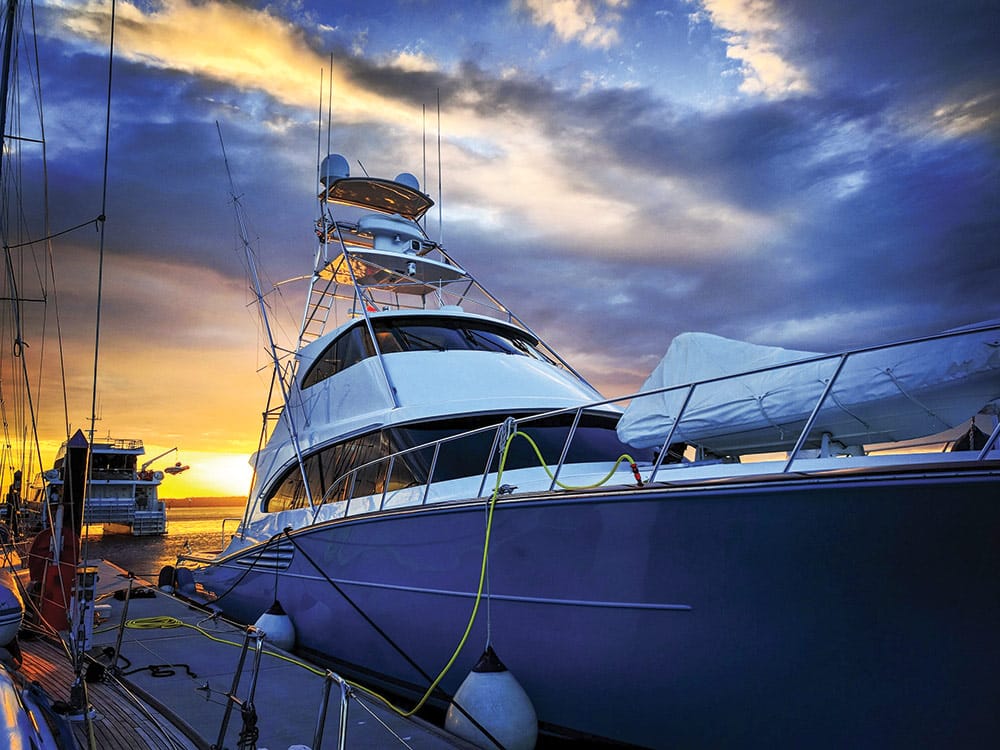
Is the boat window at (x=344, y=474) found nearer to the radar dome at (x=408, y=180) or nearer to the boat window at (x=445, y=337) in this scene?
the boat window at (x=445, y=337)

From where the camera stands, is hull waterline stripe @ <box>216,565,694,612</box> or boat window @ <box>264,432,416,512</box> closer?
hull waterline stripe @ <box>216,565,694,612</box>

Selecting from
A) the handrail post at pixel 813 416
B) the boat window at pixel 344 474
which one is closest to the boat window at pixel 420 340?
the boat window at pixel 344 474

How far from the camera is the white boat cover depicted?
372 cm

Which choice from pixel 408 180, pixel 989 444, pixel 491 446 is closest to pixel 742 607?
pixel 989 444

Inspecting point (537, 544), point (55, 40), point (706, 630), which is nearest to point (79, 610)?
point (537, 544)

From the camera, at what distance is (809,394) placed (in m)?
4.27

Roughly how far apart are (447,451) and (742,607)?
359 centimetres

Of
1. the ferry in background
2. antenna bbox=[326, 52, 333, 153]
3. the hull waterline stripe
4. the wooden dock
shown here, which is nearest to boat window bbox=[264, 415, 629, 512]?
the hull waterline stripe

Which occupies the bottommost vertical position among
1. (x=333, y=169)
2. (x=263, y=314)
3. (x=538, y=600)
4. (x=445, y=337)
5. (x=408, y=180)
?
(x=538, y=600)

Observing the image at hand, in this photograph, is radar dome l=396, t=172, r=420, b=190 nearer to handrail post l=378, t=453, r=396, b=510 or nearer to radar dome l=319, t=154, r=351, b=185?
radar dome l=319, t=154, r=351, b=185

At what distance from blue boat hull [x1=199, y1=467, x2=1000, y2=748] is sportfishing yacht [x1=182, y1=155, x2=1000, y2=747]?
1 centimetres

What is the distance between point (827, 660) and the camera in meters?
3.54

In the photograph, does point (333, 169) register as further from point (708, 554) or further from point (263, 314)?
point (708, 554)

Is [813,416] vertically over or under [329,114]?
under
